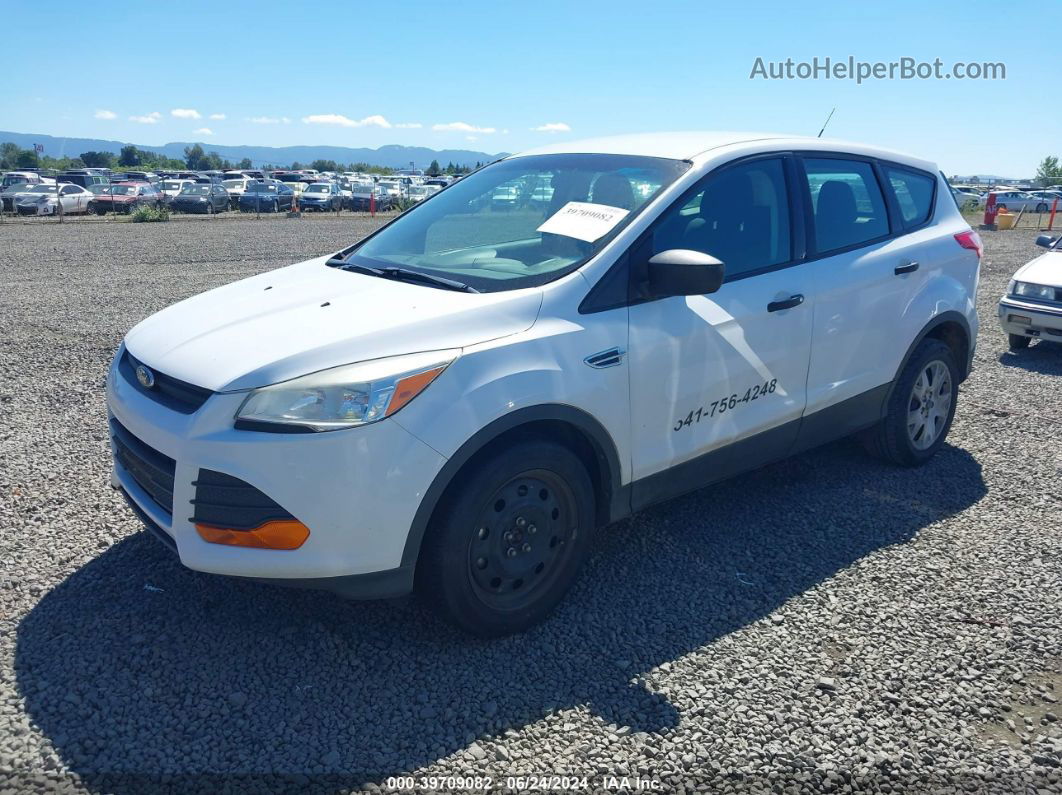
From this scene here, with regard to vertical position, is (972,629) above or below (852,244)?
below

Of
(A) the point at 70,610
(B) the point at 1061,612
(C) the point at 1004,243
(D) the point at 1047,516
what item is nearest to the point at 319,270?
(A) the point at 70,610

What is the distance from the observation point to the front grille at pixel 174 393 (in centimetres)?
291

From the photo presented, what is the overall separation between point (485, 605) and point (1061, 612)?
7.99 ft

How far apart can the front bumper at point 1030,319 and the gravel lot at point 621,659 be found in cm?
394

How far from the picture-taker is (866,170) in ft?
15.4

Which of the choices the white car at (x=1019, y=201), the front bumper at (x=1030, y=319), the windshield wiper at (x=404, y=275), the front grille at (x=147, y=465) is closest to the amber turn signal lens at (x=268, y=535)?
the front grille at (x=147, y=465)

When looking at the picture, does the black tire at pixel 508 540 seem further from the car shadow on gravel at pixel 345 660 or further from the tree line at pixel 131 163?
the tree line at pixel 131 163

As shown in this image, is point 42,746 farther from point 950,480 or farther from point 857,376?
point 950,480

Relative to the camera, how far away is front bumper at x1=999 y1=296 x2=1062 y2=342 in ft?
26.7

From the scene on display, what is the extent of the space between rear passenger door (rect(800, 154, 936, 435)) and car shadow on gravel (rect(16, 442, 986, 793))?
710mm

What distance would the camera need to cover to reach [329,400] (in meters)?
2.77

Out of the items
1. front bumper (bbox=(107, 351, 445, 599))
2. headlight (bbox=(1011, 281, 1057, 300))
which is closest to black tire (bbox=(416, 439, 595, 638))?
front bumper (bbox=(107, 351, 445, 599))

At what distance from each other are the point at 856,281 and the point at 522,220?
176 cm

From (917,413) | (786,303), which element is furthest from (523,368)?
(917,413)
